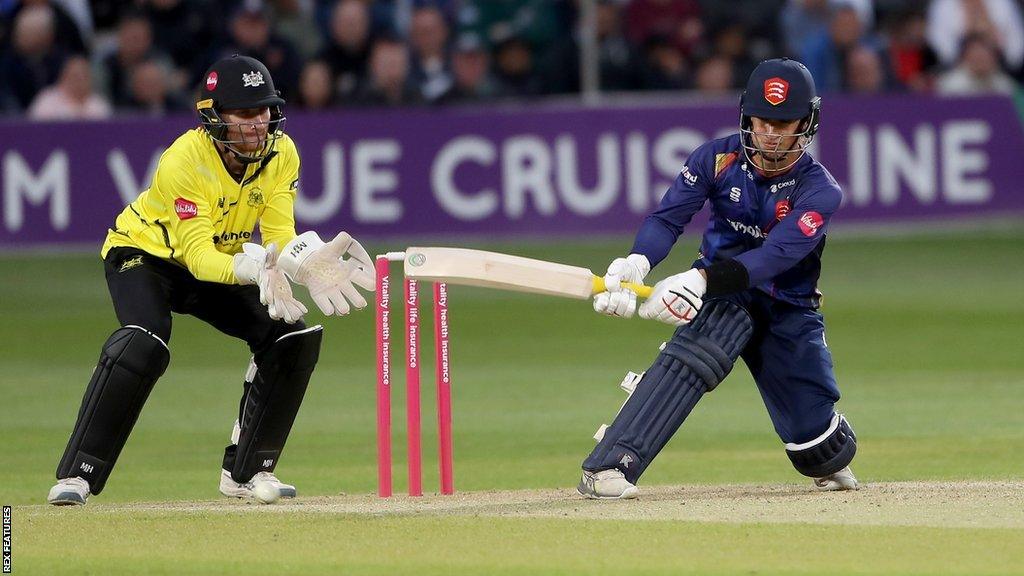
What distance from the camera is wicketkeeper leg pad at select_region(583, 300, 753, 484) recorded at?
7055 mm

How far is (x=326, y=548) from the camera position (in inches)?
241

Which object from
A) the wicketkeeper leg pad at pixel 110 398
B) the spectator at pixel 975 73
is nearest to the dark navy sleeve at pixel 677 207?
the wicketkeeper leg pad at pixel 110 398

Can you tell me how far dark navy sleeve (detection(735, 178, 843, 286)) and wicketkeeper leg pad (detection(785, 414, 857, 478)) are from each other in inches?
28.7

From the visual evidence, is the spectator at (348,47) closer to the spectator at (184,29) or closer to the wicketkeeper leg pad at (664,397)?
the spectator at (184,29)

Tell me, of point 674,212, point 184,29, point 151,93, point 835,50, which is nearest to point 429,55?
point 184,29

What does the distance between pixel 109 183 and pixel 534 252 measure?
3685 millimetres

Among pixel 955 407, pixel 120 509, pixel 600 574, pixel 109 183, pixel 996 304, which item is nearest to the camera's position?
pixel 600 574

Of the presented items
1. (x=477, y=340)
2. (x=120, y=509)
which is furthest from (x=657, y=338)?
(x=120, y=509)

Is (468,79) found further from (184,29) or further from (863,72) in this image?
(863,72)

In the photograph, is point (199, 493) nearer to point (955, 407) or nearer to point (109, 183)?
point (955, 407)

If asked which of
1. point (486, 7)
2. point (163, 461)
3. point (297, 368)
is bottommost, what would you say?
point (163, 461)

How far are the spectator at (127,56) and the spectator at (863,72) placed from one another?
20.3 ft

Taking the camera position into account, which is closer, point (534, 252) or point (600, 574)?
point (600, 574)

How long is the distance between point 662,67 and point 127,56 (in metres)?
4.94
